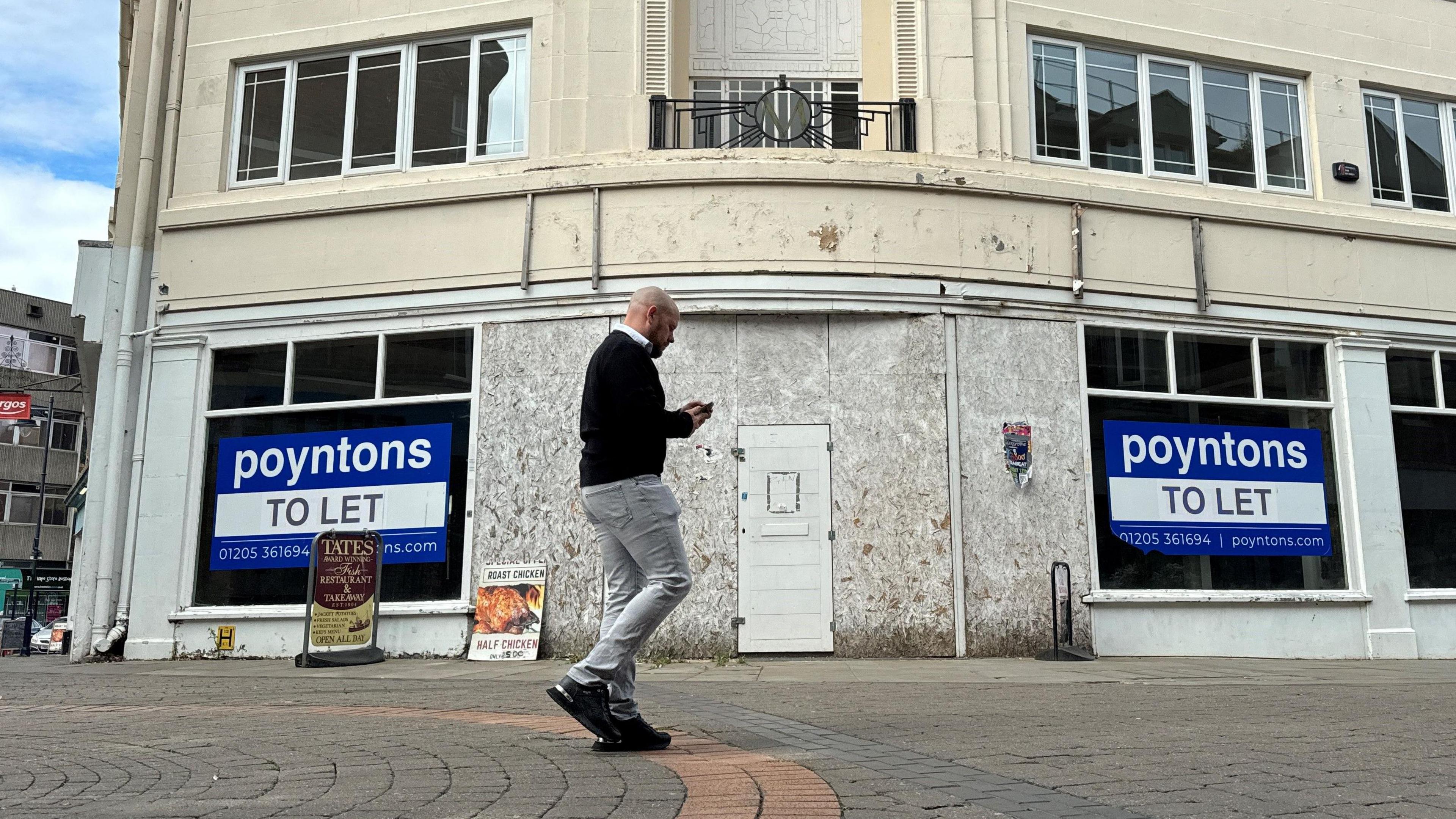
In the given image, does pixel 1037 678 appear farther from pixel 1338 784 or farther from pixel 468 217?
pixel 468 217

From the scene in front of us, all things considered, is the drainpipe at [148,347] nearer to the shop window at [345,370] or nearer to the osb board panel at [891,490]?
the shop window at [345,370]

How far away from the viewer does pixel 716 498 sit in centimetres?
1084

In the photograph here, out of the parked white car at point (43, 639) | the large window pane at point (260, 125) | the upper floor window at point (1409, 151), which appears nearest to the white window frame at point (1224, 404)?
the upper floor window at point (1409, 151)

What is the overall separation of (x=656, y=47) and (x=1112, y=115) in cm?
498

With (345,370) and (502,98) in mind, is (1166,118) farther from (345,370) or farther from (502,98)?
(345,370)

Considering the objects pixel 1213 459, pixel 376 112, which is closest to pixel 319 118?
pixel 376 112

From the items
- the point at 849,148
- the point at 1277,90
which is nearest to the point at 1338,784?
the point at 849,148

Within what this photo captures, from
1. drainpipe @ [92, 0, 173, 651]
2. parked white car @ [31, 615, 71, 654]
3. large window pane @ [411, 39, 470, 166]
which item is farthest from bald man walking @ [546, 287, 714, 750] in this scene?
parked white car @ [31, 615, 71, 654]

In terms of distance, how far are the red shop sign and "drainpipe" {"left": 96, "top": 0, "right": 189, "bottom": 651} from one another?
23.8m

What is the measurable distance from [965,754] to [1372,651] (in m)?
9.26

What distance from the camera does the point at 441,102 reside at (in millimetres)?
12438

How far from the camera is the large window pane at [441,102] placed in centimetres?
1232

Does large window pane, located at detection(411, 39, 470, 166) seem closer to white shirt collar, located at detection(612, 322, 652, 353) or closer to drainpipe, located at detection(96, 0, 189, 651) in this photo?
drainpipe, located at detection(96, 0, 189, 651)

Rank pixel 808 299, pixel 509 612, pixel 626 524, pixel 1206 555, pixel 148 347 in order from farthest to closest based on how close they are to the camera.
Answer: pixel 148 347
pixel 1206 555
pixel 808 299
pixel 509 612
pixel 626 524
